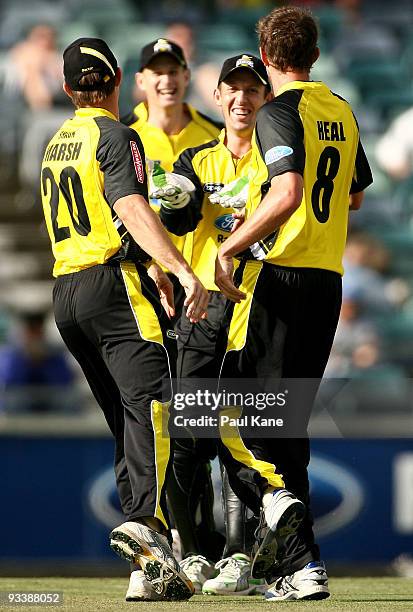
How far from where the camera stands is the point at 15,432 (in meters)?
8.43

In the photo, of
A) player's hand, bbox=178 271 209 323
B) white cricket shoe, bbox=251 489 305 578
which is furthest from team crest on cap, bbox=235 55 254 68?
white cricket shoe, bbox=251 489 305 578

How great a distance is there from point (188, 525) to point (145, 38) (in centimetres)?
822

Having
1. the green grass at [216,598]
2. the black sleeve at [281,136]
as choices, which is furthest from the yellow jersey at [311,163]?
the green grass at [216,598]

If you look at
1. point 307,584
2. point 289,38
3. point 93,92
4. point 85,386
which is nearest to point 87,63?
point 93,92

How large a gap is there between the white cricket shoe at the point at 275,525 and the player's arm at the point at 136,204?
2.53ft

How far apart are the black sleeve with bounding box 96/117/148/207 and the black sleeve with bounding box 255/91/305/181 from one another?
476 millimetres

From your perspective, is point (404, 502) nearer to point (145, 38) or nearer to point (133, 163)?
point (133, 163)

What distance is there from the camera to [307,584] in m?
5.28

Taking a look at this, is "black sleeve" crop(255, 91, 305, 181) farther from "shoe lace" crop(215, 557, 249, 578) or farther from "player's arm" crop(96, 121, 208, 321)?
"shoe lace" crop(215, 557, 249, 578)

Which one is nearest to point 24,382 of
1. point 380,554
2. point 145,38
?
point 380,554

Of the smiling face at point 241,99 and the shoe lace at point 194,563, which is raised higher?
the smiling face at point 241,99

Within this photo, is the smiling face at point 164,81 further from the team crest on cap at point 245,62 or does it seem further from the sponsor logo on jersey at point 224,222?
the sponsor logo on jersey at point 224,222

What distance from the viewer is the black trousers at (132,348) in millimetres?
5086

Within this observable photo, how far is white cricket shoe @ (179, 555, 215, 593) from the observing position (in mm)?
6062
